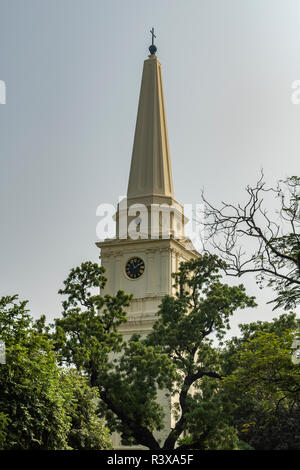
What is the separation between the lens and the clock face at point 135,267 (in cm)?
5666

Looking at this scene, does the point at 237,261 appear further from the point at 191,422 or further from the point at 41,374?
the point at 191,422

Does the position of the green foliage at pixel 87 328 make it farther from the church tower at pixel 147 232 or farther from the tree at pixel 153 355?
the church tower at pixel 147 232

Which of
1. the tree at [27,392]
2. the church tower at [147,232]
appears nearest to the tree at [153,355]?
the tree at [27,392]

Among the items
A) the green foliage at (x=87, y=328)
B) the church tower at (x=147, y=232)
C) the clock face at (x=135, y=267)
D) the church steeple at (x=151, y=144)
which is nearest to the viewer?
the green foliage at (x=87, y=328)

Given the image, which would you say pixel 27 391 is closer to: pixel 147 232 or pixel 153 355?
pixel 153 355

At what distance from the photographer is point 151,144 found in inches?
2344

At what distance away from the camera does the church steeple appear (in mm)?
58406

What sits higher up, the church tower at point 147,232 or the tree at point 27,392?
the church tower at point 147,232

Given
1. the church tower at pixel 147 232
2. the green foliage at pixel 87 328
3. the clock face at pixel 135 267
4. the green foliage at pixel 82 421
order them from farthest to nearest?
the clock face at pixel 135 267 → the church tower at pixel 147 232 → the green foliage at pixel 87 328 → the green foliage at pixel 82 421

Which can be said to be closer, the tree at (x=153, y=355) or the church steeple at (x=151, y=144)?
the tree at (x=153, y=355)

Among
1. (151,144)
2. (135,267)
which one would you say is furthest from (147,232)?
(151,144)

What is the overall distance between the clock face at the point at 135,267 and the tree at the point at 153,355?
61.6 ft

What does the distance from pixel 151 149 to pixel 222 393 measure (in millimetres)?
29526

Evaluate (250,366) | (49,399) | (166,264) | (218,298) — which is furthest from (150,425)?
(166,264)
